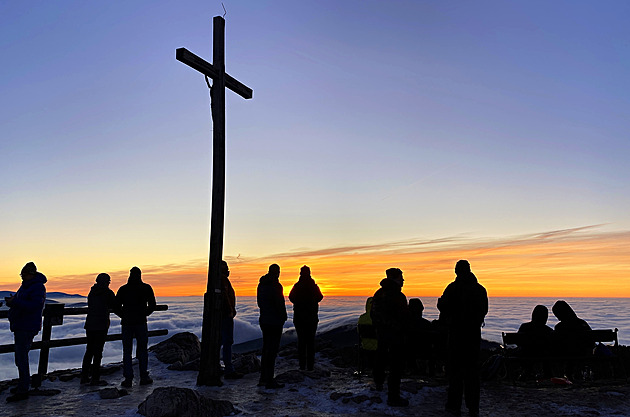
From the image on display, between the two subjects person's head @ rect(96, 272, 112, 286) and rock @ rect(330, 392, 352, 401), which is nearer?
rock @ rect(330, 392, 352, 401)

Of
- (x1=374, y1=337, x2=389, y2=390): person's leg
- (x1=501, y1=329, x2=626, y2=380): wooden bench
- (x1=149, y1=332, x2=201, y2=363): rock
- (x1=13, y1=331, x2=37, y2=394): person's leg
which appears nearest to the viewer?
(x1=374, y1=337, x2=389, y2=390): person's leg

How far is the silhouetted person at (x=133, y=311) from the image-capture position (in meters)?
8.91

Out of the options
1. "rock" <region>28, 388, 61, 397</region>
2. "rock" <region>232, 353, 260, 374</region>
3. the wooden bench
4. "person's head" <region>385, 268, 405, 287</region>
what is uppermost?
"person's head" <region>385, 268, 405, 287</region>

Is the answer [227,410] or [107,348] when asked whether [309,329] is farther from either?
[107,348]

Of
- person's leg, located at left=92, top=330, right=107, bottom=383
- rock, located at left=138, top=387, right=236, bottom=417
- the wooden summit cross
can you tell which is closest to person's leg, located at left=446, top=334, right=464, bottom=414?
rock, located at left=138, top=387, right=236, bottom=417

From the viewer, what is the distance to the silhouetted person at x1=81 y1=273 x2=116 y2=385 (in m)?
9.16

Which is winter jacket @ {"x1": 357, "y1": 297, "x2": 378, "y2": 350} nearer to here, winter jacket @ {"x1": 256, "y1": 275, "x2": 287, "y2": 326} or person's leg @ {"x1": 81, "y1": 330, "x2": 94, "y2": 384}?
winter jacket @ {"x1": 256, "y1": 275, "x2": 287, "y2": 326}

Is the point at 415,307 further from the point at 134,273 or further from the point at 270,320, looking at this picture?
the point at 134,273

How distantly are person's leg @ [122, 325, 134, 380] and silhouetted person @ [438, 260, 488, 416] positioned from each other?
5.78 m

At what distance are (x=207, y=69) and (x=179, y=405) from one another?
19.8 feet

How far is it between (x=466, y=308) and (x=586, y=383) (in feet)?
14.4

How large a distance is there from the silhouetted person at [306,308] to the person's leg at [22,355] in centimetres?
473

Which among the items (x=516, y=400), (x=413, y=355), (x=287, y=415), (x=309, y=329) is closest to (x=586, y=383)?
(x=516, y=400)

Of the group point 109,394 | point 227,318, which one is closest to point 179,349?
point 227,318
